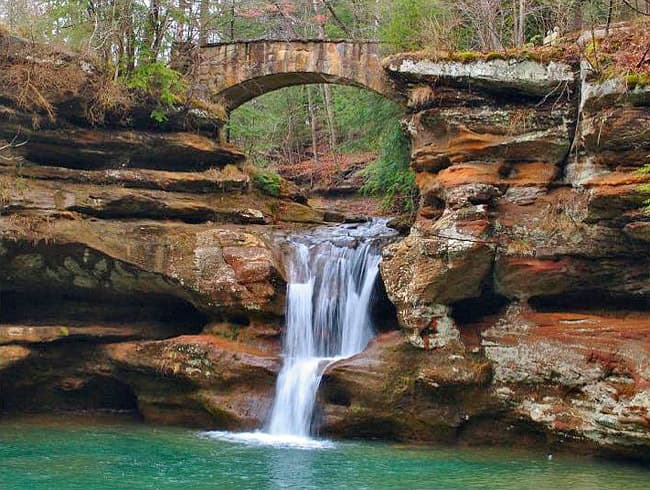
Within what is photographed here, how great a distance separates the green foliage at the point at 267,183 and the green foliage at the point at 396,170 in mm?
2501

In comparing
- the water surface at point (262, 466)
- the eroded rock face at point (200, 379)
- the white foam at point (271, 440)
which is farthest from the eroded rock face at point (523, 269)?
the eroded rock face at point (200, 379)

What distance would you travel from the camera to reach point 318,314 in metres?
13.0

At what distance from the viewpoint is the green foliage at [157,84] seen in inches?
555

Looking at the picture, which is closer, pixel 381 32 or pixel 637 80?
pixel 637 80

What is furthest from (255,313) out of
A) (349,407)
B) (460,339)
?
(460,339)

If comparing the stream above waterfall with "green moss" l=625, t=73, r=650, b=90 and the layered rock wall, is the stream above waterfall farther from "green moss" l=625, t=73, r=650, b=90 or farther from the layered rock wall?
"green moss" l=625, t=73, r=650, b=90

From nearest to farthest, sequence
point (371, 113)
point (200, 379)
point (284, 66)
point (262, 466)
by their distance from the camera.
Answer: point (262, 466), point (200, 379), point (284, 66), point (371, 113)

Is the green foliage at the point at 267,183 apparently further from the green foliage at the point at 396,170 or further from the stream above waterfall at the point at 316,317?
the green foliage at the point at 396,170

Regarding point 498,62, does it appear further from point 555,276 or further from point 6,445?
point 6,445

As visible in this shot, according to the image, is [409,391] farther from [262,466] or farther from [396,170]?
[396,170]

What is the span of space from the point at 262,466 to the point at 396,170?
857 cm

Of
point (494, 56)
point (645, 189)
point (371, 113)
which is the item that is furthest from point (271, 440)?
point (371, 113)

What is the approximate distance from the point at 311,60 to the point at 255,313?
6.79 meters

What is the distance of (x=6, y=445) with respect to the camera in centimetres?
1097
